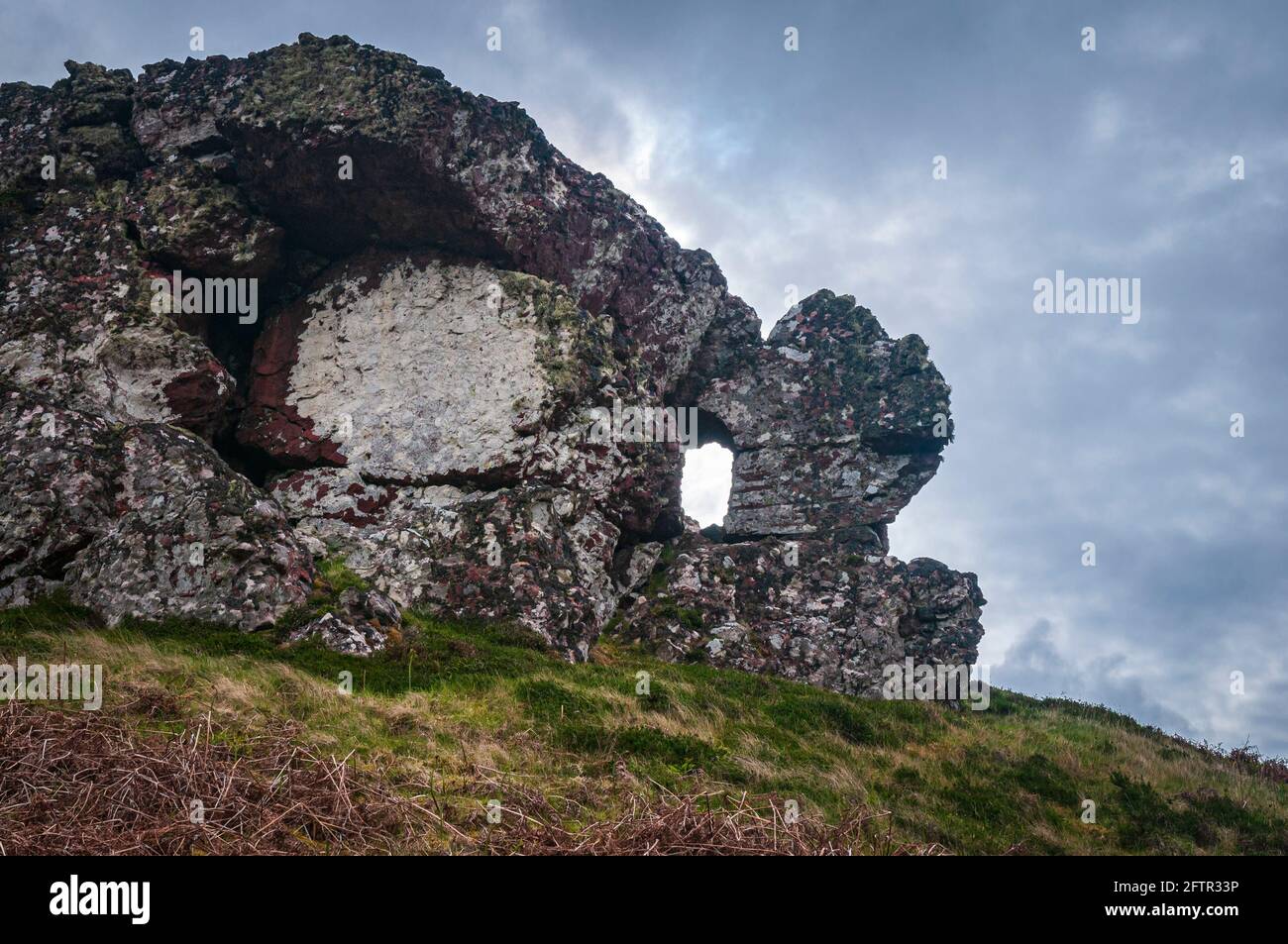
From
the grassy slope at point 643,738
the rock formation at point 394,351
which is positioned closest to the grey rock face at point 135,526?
the rock formation at point 394,351

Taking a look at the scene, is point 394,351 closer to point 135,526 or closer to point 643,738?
point 135,526

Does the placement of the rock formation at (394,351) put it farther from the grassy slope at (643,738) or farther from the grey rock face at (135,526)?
the grassy slope at (643,738)

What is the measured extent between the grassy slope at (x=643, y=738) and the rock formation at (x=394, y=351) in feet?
12.8

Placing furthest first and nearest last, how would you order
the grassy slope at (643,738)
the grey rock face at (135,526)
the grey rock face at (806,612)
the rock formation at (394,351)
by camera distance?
the grey rock face at (806,612), the rock formation at (394,351), the grey rock face at (135,526), the grassy slope at (643,738)

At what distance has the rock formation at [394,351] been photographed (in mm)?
20656

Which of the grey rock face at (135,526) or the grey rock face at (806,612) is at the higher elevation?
the grey rock face at (135,526)

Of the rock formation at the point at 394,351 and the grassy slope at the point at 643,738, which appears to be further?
the rock formation at the point at 394,351

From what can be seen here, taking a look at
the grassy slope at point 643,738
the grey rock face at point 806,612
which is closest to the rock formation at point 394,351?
the grey rock face at point 806,612

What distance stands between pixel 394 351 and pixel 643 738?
1579 centimetres

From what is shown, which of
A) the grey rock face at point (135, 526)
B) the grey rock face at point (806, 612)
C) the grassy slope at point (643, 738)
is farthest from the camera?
the grey rock face at point (806, 612)

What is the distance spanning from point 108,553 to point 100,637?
274 cm

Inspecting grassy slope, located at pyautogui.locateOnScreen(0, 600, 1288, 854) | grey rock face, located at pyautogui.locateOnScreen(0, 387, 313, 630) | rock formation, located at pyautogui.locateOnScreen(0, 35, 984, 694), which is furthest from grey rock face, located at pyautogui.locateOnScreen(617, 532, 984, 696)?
grey rock face, located at pyautogui.locateOnScreen(0, 387, 313, 630)

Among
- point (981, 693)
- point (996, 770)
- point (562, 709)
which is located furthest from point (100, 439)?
point (981, 693)
